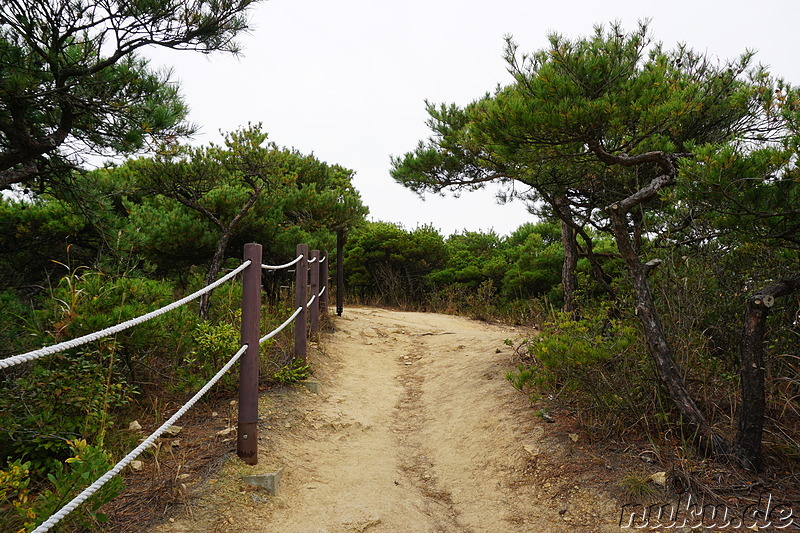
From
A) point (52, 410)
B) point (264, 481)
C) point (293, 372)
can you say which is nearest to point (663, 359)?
point (264, 481)

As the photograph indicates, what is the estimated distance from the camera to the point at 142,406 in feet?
14.2

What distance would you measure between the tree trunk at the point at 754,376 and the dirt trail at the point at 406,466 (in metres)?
0.93

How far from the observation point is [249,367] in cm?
353

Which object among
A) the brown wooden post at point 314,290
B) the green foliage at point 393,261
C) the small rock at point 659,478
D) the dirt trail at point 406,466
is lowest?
the dirt trail at point 406,466

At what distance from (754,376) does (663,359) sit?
566 millimetres

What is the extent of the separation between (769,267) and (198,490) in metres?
4.48

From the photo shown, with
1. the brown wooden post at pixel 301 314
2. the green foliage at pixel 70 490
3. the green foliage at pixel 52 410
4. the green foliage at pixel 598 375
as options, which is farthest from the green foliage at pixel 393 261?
the green foliage at pixel 70 490

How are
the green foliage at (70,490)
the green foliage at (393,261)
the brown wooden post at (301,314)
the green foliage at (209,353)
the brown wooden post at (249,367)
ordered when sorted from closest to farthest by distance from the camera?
the green foliage at (70,490), the brown wooden post at (249,367), the green foliage at (209,353), the brown wooden post at (301,314), the green foliage at (393,261)

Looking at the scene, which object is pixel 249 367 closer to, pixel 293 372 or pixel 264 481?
pixel 264 481

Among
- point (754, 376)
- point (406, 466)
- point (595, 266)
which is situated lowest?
point (406, 466)

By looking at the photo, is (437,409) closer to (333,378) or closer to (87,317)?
(333,378)

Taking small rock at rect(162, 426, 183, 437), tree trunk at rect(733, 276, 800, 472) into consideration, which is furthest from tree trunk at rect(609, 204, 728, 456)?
small rock at rect(162, 426, 183, 437)

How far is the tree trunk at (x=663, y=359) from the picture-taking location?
3503 mm

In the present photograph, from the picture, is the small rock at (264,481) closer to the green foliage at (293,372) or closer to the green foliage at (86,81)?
the green foliage at (293,372)
